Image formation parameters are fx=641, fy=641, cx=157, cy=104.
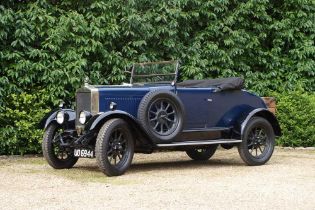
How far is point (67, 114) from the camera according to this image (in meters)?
Result: 9.27

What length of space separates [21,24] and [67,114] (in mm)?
2599

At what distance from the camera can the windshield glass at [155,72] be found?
385 inches

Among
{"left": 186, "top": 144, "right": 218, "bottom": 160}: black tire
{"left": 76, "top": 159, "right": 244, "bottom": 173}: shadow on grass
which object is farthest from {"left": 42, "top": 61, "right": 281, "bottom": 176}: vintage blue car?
{"left": 76, "top": 159, "right": 244, "bottom": 173}: shadow on grass

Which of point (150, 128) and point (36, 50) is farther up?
point (36, 50)

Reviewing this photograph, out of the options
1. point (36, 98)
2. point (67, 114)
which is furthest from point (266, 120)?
point (36, 98)

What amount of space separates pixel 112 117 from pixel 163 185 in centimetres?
144

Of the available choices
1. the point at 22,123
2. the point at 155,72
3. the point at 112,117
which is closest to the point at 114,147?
the point at 112,117

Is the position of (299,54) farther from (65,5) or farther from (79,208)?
(79,208)

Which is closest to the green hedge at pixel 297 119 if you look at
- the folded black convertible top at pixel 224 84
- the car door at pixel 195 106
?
the folded black convertible top at pixel 224 84

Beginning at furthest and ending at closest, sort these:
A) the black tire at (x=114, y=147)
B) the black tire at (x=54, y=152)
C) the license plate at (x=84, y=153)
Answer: the black tire at (x=54, y=152), the license plate at (x=84, y=153), the black tire at (x=114, y=147)

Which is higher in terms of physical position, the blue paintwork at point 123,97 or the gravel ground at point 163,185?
the blue paintwork at point 123,97

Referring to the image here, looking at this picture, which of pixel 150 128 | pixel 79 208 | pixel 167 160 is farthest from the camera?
pixel 167 160

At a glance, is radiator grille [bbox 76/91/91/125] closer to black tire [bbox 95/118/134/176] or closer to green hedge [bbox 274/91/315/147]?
black tire [bbox 95/118/134/176]

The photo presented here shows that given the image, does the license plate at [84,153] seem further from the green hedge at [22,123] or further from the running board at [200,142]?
the green hedge at [22,123]
